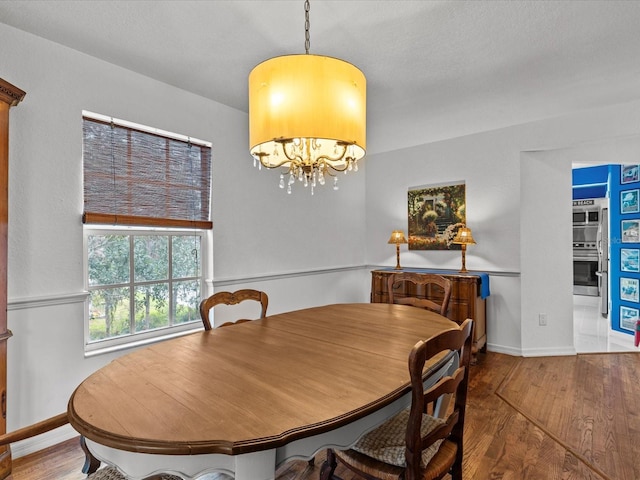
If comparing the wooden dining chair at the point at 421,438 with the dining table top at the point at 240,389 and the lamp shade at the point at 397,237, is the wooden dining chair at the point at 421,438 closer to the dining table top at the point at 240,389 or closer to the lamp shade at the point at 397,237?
the dining table top at the point at 240,389

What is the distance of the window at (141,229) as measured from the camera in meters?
2.39

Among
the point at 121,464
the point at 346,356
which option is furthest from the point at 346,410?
the point at 121,464

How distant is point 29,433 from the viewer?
110cm

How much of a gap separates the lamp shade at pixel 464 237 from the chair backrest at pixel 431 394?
241 cm

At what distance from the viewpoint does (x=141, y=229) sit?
2613 mm

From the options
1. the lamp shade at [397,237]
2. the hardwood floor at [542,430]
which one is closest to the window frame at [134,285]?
the hardwood floor at [542,430]

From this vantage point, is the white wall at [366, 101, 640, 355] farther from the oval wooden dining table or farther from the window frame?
the window frame

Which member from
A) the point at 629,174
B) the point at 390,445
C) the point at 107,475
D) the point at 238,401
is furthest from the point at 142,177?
the point at 629,174

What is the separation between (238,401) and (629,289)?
5.25 metres

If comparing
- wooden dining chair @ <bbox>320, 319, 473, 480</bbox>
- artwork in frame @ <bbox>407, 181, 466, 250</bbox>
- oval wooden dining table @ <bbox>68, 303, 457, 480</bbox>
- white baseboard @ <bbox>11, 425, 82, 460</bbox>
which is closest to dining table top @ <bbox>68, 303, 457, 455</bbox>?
oval wooden dining table @ <bbox>68, 303, 457, 480</bbox>

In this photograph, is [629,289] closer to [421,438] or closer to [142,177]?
[421,438]

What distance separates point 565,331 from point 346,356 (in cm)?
335

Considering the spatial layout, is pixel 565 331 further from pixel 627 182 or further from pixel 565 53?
pixel 565 53

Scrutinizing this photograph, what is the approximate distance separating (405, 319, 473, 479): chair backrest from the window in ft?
7.35
